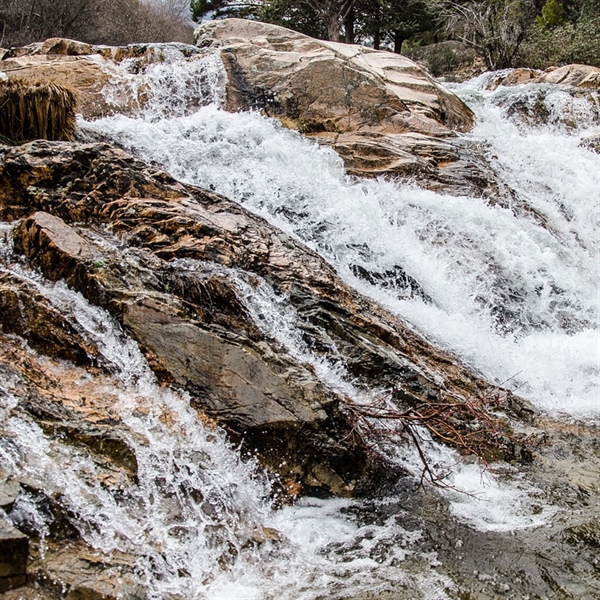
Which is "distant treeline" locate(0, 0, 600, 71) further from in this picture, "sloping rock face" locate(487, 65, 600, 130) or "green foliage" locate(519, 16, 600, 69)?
"sloping rock face" locate(487, 65, 600, 130)

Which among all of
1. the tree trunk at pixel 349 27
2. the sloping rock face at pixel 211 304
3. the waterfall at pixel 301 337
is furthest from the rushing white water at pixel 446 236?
the tree trunk at pixel 349 27

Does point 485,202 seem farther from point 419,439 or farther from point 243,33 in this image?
point 243,33

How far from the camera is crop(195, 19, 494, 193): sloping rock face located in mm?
8852

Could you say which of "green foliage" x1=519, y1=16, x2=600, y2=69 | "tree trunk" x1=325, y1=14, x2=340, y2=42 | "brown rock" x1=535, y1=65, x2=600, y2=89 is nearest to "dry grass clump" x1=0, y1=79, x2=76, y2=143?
"brown rock" x1=535, y1=65, x2=600, y2=89

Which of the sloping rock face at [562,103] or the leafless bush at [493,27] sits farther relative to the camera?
the leafless bush at [493,27]

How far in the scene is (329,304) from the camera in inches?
200

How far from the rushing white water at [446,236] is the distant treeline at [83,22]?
873 cm

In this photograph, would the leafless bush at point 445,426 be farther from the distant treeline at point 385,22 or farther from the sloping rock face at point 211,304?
the distant treeline at point 385,22

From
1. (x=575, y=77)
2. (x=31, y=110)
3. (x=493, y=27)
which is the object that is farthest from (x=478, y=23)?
(x=31, y=110)

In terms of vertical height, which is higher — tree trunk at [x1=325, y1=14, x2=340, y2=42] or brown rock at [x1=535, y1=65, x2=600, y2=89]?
tree trunk at [x1=325, y1=14, x2=340, y2=42]

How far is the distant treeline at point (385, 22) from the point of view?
16.8 m

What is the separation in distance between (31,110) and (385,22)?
54.7 feet

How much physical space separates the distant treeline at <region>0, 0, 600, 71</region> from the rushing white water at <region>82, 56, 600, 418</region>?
8947mm

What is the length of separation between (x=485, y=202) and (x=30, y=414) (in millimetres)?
6504
